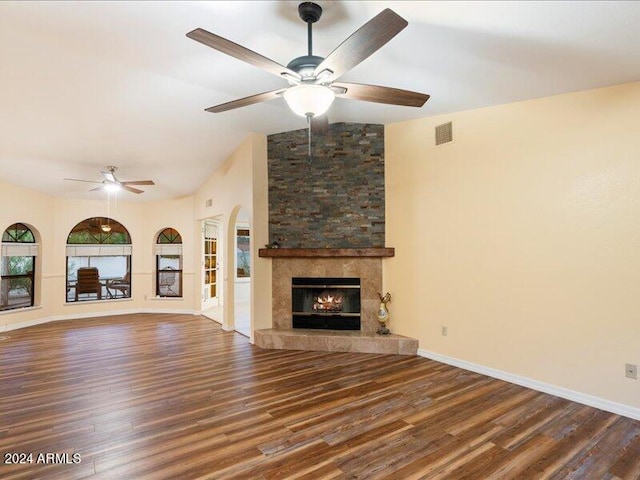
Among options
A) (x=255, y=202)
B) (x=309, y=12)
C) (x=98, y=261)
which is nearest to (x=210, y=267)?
(x=98, y=261)

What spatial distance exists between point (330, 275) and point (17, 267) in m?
6.31

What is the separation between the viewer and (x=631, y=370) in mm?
2922

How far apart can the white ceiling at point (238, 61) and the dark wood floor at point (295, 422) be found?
289cm

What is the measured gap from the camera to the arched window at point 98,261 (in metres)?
7.67

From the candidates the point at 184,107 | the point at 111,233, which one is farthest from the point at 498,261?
the point at 111,233

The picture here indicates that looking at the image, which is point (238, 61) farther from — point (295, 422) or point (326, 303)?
point (326, 303)

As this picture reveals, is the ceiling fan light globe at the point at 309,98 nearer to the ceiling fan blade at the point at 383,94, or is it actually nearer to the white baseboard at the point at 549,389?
the ceiling fan blade at the point at 383,94

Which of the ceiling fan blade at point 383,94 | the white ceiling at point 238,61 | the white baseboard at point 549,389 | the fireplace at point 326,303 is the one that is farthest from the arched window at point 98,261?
the ceiling fan blade at point 383,94

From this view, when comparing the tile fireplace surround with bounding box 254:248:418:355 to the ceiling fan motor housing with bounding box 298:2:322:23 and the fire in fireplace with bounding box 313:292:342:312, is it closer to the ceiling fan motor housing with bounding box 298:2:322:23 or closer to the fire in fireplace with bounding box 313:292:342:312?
the fire in fireplace with bounding box 313:292:342:312

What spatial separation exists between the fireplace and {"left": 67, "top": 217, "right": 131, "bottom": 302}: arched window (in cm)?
514

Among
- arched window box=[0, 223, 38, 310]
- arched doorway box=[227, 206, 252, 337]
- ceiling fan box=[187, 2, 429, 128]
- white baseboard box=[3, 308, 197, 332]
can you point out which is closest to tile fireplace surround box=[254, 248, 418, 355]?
arched doorway box=[227, 206, 252, 337]

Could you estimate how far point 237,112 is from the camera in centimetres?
424

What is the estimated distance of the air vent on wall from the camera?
13.8 feet

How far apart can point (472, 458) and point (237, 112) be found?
13.6ft
